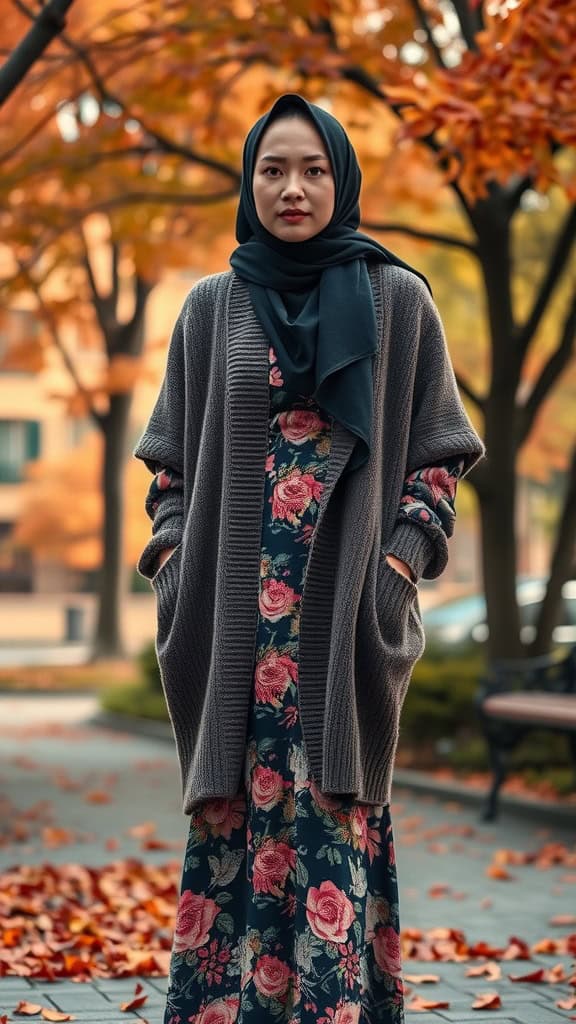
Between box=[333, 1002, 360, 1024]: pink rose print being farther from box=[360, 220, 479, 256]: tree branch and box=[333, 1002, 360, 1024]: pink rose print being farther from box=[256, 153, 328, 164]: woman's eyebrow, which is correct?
box=[360, 220, 479, 256]: tree branch

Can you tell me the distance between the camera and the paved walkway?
493cm

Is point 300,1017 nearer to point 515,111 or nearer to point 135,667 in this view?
point 515,111

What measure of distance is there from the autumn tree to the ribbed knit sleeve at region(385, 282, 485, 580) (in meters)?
4.00

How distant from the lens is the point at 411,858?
27.0 ft

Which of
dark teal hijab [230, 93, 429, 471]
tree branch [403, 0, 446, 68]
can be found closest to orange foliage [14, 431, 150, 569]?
tree branch [403, 0, 446, 68]

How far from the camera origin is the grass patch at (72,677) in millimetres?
20859

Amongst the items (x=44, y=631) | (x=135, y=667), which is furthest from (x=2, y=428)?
(x=135, y=667)

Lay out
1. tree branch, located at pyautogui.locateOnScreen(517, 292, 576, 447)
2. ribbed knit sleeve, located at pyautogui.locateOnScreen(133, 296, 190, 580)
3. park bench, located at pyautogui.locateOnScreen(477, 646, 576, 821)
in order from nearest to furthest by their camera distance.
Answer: ribbed knit sleeve, located at pyautogui.locateOnScreen(133, 296, 190, 580), park bench, located at pyautogui.locateOnScreen(477, 646, 576, 821), tree branch, located at pyautogui.locateOnScreen(517, 292, 576, 447)

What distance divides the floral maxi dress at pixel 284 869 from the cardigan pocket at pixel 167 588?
232 millimetres

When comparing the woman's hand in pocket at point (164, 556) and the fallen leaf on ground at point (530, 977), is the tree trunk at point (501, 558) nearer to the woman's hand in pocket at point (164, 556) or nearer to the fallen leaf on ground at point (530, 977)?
the fallen leaf on ground at point (530, 977)

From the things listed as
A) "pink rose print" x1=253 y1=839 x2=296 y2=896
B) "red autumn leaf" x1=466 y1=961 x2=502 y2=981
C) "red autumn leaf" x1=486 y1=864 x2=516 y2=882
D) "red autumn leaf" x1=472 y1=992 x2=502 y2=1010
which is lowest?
"red autumn leaf" x1=486 y1=864 x2=516 y2=882

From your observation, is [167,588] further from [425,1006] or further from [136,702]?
[136,702]

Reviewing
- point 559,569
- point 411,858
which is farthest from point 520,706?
point 559,569

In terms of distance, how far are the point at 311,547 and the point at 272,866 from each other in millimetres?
678
